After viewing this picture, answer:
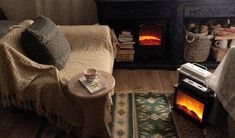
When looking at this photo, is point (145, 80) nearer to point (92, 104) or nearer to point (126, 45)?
point (126, 45)

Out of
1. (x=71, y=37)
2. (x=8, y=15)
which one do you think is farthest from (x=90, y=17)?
(x=8, y=15)

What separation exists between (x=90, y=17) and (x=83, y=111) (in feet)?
5.16

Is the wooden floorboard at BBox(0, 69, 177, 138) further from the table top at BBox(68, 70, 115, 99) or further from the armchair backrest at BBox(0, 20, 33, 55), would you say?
the armchair backrest at BBox(0, 20, 33, 55)

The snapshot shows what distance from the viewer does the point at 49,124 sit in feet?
6.95

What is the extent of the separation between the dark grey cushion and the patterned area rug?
0.66m

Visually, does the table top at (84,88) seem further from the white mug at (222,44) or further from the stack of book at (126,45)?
the white mug at (222,44)

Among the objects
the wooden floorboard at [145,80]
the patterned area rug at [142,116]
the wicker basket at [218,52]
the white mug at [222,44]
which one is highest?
the white mug at [222,44]

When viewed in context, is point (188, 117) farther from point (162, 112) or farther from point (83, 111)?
point (83, 111)

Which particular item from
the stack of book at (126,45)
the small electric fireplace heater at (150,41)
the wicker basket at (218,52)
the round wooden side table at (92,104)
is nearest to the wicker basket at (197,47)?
the wicker basket at (218,52)

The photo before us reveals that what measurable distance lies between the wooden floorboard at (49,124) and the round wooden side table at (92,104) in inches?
10.0

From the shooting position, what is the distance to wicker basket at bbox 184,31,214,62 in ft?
9.01

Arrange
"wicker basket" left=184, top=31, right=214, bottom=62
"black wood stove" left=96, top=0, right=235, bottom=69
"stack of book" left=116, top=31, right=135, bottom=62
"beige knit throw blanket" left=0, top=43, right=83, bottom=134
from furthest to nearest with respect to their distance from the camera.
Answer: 1. "stack of book" left=116, top=31, right=135, bottom=62
2. "wicker basket" left=184, top=31, right=214, bottom=62
3. "black wood stove" left=96, top=0, right=235, bottom=69
4. "beige knit throw blanket" left=0, top=43, right=83, bottom=134

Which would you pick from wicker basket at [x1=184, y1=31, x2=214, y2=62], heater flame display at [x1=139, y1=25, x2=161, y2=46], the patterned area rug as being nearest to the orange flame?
heater flame display at [x1=139, y1=25, x2=161, y2=46]

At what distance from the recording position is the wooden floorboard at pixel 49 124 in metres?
2.03
